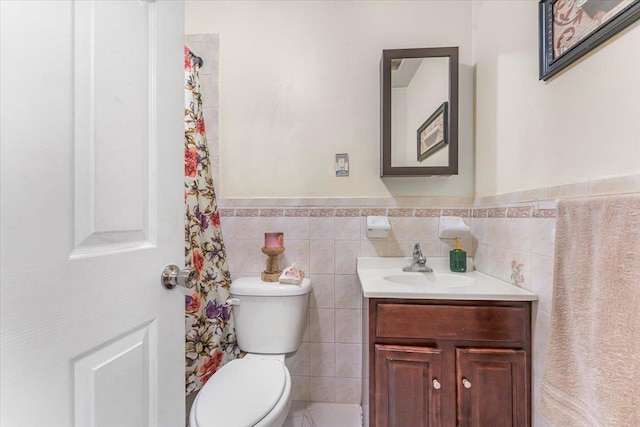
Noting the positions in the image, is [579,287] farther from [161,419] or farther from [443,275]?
[161,419]

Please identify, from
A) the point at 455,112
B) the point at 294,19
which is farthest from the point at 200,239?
the point at 455,112

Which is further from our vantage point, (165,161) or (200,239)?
(200,239)

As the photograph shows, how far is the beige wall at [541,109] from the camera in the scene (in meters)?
0.75

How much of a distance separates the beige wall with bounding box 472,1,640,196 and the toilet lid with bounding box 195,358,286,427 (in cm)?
126

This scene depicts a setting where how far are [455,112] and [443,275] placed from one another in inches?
32.3

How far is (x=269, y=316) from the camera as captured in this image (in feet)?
4.64

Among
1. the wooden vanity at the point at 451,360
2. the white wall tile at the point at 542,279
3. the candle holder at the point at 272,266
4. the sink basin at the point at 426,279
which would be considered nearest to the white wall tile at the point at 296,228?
the candle holder at the point at 272,266

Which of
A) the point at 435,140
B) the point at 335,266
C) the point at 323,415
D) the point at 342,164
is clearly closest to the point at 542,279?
the point at 435,140

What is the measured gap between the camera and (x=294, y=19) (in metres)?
1.62

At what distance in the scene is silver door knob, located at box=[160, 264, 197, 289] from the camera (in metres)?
0.66

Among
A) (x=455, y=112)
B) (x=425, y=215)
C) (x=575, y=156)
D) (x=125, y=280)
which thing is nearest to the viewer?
(x=125, y=280)

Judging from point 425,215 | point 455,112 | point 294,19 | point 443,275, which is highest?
point 294,19

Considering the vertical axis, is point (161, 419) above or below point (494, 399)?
above

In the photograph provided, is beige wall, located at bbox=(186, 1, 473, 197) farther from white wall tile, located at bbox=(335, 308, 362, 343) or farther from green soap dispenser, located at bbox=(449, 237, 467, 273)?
white wall tile, located at bbox=(335, 308, 362, 343)
